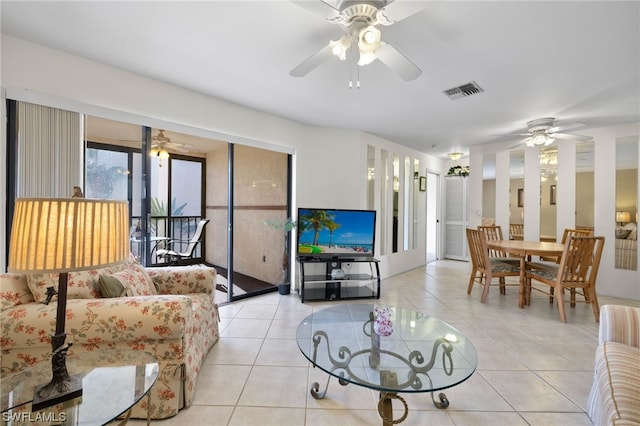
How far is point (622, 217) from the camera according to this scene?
4105 mm

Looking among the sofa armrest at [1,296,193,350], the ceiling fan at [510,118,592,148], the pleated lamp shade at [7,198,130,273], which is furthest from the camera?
the ceiling fan at [510,118,592,148]

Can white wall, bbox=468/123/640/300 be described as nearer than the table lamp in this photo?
No

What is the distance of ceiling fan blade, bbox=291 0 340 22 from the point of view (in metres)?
1.38

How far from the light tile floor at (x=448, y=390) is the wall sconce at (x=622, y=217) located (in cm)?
165

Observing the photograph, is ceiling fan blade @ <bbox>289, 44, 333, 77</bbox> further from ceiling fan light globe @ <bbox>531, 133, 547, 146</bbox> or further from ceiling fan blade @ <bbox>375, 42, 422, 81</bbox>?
ceiling fan light globe @ <bbox>531, 133, 547, 146</bbox>

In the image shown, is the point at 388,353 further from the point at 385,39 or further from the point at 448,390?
the point at 385,39

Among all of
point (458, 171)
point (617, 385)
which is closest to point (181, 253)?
point (617, 385)

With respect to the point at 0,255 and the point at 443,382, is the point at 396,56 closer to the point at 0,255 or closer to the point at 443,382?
the point at 443,382

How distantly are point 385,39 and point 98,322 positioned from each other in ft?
8.38

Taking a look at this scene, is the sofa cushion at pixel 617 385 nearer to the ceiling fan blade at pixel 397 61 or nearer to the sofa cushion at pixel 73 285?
the ceiling fan blade at pixel 397 61

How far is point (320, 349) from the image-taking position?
5.72 feet

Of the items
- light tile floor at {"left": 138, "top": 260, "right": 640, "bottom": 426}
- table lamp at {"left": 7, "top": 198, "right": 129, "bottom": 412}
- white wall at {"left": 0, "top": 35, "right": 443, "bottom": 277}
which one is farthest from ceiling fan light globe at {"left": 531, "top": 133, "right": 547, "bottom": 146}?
table lamp at {"left": 7, "top": 198, "right": 129, "bottom": 412}

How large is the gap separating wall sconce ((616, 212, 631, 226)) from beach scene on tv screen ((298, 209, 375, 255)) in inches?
141

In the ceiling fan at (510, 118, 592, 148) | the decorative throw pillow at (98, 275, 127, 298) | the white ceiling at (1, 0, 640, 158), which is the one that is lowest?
the decorative throw pillow at (98, 275, 127, 298)
